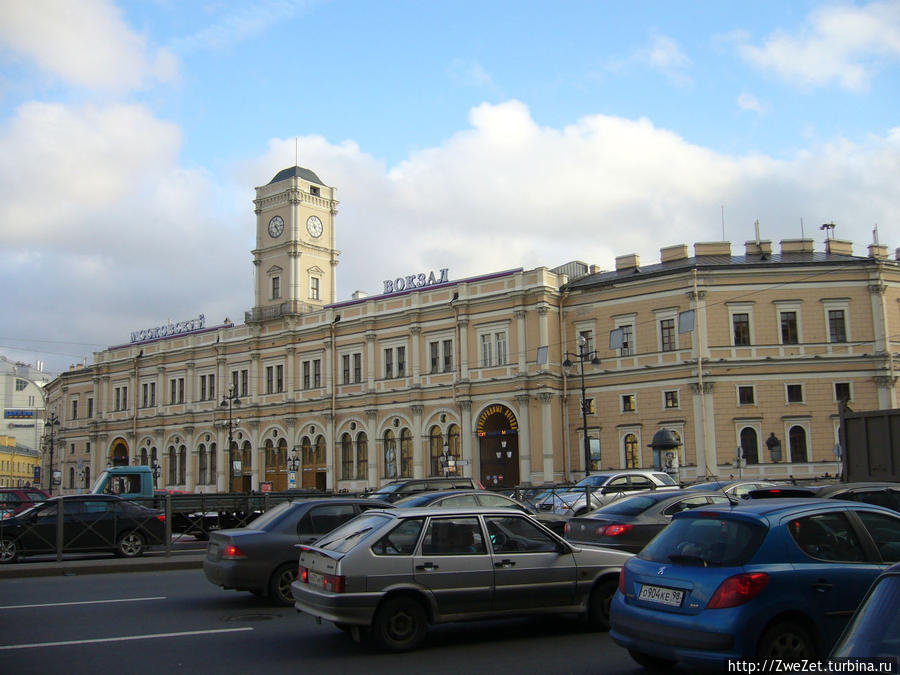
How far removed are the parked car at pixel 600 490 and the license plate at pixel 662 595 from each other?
16320mm

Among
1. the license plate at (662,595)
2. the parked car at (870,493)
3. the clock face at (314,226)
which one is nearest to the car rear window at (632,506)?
the parked car at (870,493)

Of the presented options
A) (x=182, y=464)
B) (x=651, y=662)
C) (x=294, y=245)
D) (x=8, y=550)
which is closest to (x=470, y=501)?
(x=651, y=662)

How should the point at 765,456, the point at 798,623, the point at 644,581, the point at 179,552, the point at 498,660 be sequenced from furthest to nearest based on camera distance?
1. the point at 765,456
2. the point at 179,552
3. the point at 498,660
4. the point at 644,581
5. the point at 798,623

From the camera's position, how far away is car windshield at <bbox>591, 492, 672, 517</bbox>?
13.6 metres

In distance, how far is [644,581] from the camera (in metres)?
7.58

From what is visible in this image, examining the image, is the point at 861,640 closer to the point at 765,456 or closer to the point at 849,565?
the point at 849,565

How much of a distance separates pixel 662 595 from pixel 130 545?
52.2 ft

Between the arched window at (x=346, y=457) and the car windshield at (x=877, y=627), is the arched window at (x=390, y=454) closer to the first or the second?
the arched window at (x=346, y=457)

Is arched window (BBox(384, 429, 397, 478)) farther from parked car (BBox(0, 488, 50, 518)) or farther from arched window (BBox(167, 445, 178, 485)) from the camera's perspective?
parked car (BBox(0, 488, 50, 518))

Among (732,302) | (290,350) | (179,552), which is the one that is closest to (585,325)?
(732,302)

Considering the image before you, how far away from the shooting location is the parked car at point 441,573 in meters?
8.99

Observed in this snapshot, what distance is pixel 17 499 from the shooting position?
2833cm

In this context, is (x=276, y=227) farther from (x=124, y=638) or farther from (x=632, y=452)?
(x=124, y=638)

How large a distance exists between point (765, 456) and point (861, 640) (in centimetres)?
4147
